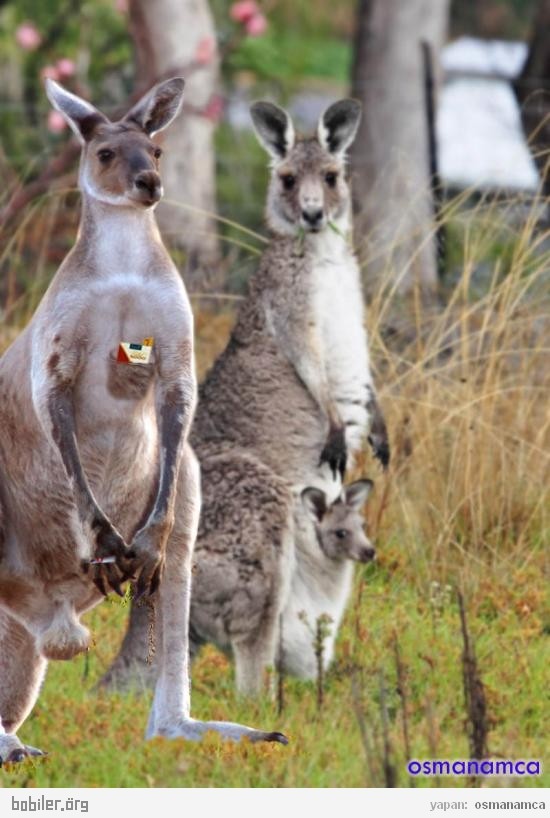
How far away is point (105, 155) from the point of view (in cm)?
455

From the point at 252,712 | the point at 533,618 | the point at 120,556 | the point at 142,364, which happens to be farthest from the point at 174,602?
the point at 533,618

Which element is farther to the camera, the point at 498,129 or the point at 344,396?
the point at 498,129

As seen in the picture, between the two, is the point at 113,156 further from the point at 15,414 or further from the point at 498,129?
the point at 498,129

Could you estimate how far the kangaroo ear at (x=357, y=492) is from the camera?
6.73 meters

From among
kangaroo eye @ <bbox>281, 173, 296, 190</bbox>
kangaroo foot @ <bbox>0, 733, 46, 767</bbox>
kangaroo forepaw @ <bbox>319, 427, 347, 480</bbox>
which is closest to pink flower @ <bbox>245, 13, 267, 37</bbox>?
kangaroo eye @ <bbox>281, 173, 296, 190</bbox>

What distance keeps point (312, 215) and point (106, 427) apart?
2.38 meters

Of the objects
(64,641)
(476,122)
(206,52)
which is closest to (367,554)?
(64,641)

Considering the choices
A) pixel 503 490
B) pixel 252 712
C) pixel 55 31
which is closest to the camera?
pixel 252 712

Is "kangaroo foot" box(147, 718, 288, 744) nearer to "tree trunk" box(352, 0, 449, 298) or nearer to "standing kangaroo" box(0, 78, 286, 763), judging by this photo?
"standing kangaroo" box(0, 78, 286, 763)

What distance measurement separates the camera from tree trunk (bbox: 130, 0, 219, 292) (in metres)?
12.9

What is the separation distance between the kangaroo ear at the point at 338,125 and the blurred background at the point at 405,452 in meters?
0.58

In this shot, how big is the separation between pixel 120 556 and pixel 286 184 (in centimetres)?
289

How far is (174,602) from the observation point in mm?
4734

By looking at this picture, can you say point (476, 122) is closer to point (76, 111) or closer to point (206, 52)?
point (206, 52)
